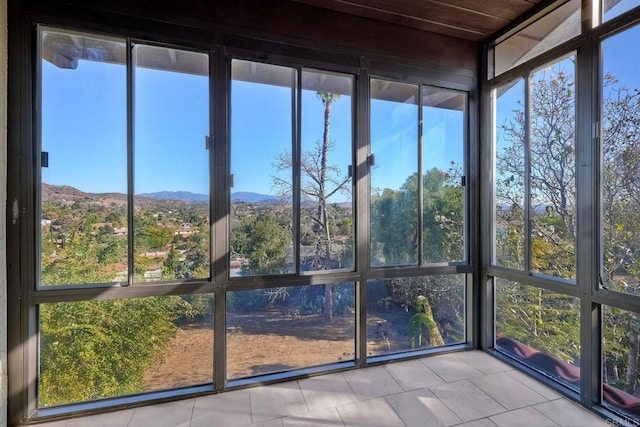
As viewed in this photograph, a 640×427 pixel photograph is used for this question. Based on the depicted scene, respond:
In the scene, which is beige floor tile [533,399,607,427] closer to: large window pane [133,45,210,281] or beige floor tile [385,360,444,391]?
beige floor tile [385,360,444,391]

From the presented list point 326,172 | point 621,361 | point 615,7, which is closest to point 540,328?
point 621,361

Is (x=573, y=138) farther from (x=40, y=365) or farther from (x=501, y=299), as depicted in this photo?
(x=40, y=365)

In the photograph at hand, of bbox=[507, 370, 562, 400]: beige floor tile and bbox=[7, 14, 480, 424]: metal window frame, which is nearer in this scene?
bbox=[7, 14, 480, 424]: metal window frame

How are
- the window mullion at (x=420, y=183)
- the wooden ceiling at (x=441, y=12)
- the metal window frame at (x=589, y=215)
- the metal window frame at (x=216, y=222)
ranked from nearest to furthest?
the metal window frame at (x=216, y=222), the metal window frame at (x=589, y=215), the wooden ceiling at (x=441, y=12), the window mullion at (x=420, y=183)

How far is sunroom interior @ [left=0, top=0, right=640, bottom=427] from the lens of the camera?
201 cm

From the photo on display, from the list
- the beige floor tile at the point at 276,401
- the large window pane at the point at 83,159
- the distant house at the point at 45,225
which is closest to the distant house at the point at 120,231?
the large window pane at the point at 83,159

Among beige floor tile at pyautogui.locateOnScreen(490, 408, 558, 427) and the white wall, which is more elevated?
the white wall

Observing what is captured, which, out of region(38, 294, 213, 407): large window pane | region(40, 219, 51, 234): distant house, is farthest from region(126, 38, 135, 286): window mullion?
region(40, 219, 51, 234): distant house

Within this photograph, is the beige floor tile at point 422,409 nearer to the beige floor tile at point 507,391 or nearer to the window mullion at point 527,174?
the beige floor tile at point 507,391

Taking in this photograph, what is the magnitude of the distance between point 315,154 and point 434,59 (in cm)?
145

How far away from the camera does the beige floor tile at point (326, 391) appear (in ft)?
7.06

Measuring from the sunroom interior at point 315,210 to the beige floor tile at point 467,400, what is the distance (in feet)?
0.07

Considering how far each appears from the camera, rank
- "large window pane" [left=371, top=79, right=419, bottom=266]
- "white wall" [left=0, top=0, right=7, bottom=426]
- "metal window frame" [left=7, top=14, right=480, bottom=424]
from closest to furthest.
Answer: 1. "white wall" [left=0, top=0, right=7, bottom=426]
2. "metal window frame" [left=7, top=14, right=480, bottom=424]
3. "large window pane" [left=371, top=79, right=419, bottom=266]

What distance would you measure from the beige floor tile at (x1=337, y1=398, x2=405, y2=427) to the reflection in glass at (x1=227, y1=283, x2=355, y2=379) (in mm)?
548
